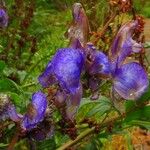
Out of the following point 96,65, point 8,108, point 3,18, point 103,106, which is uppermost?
point 96,65

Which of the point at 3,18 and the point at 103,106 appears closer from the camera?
the point at 103,106

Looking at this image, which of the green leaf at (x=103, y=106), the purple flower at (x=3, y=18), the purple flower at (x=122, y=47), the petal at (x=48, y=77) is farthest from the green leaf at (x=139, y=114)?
the purple flower at (x=3, y=18)

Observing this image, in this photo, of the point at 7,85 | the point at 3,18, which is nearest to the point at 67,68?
the point at 7,85

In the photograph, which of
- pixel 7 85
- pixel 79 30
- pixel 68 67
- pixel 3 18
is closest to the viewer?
pixel 68 67

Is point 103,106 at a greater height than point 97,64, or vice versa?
point 97,64

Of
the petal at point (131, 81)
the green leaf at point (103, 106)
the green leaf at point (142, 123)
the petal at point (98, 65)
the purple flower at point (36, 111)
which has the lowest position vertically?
the green leaf at point (103, 106)

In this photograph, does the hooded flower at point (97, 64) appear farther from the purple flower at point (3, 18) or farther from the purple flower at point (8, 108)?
the purple flower at point (3, 18)

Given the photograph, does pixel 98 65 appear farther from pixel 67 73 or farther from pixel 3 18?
pixel 3 18

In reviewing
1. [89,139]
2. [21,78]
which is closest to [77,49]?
[89,139]
